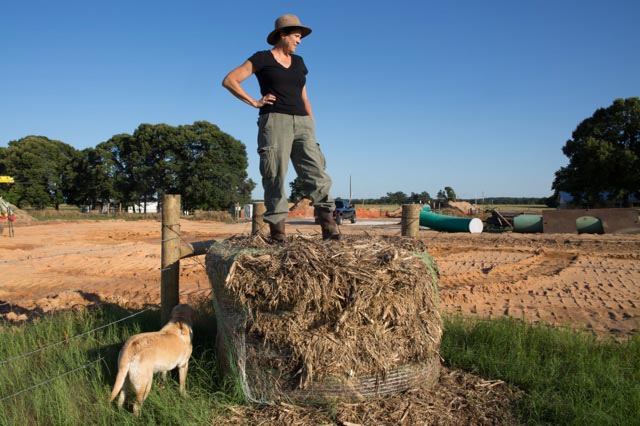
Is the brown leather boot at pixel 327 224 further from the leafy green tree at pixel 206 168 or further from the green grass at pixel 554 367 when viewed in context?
the leafy green tree at pixel 206 168

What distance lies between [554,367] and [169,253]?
3.40 metres

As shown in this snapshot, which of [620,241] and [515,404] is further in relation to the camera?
Answer: [620,241]

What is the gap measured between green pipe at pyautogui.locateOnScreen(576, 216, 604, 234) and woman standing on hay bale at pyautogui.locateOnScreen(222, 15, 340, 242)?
63.6ft

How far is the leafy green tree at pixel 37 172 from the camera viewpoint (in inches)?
1903

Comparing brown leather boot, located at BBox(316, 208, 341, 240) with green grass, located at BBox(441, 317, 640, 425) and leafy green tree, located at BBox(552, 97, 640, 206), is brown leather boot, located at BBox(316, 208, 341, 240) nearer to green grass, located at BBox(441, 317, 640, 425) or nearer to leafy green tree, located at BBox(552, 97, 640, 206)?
green grass, located at BBox(441, 317, 640, 425)

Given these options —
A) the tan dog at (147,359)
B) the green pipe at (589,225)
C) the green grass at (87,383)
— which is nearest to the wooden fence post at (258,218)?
the green grass at (87,383)

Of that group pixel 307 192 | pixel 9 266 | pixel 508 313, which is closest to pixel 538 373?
pixel 307 192

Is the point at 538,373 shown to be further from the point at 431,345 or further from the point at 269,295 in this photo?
the point at 269,295

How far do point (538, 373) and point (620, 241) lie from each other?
1481 centimetres

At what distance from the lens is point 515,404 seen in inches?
114

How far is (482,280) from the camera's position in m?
9.11

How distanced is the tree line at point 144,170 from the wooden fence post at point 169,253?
4161 centimetres

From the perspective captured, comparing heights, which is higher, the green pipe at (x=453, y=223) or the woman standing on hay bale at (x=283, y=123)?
the woman standing on hay bale at (x=283, y=123)

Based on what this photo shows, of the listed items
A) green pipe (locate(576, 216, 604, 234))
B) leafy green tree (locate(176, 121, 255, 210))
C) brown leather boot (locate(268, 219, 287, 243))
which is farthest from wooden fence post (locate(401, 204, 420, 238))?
leafy green tree (locate(176, 121, 255, 210))
